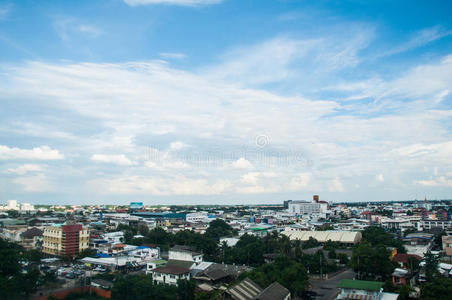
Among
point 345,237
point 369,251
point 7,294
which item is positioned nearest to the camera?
point 7,294

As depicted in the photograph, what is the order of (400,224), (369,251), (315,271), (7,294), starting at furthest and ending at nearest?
(400,224)
(315,271)
(369,251)
(7,294)

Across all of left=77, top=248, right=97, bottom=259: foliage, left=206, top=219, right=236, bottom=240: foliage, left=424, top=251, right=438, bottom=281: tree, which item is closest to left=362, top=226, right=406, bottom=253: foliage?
left=424, top=251, right=438, bottom=281: tree

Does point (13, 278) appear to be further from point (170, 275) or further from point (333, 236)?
point (333, 236)

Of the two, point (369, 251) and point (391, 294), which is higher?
point (369, 251)

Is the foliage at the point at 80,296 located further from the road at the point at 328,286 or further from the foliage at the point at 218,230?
the foliage at the point at 218,230

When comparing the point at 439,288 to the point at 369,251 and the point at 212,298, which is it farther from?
the point at 212,298

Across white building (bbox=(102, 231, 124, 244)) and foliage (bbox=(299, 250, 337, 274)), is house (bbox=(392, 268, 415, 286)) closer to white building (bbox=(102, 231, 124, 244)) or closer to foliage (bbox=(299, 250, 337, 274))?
foliage (bbox=(299, 250, 337, 274))

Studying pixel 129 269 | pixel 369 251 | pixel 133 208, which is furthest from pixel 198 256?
pixel 133 208

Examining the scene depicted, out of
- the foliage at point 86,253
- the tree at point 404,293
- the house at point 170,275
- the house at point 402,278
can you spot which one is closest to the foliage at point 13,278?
the house at point 170,275
